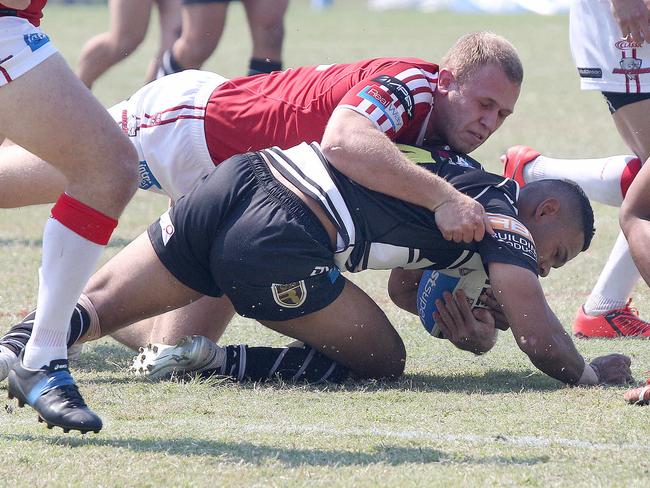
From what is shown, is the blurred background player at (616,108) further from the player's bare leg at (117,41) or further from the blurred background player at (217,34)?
the player's bare leg at (117,41)

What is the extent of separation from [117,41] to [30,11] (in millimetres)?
5011

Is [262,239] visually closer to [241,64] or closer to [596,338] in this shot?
[596,338]

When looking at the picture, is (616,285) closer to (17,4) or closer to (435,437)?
(435,437)

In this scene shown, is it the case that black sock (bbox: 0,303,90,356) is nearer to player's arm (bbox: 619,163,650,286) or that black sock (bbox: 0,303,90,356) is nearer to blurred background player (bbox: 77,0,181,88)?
player's arm (bbox: 619,163,650,286)

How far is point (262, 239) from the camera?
4.04m

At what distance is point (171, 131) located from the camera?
474cm

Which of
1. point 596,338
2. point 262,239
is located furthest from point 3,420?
point 596,338

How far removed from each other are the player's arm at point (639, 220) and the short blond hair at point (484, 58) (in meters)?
0.56

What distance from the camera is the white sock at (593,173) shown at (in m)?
5.49

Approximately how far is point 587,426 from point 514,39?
16977 millimetres

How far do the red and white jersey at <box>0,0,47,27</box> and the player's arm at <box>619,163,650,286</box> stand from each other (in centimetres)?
216

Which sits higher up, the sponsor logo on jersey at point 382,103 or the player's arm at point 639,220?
the sponsor logo on jersey at point 382,103

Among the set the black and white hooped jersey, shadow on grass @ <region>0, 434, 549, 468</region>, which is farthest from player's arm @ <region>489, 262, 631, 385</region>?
shadow on grass @ <region>0, 434, 549, 468</region>

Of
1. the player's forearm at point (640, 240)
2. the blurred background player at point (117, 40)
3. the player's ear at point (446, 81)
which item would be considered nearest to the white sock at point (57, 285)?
the player's ear at point (446, 81)
